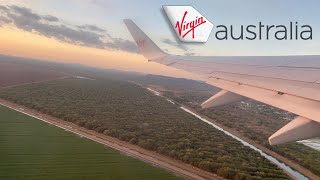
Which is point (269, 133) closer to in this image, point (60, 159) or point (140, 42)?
point (60, 159)

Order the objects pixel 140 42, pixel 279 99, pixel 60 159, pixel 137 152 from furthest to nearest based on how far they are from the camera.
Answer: pixel 137 152 → pixel 60 159 → pixel 140 42 → pixel 279 99

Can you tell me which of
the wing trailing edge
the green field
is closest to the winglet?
the wing trailing edge

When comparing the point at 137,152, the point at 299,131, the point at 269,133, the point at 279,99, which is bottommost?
the point at 269,133

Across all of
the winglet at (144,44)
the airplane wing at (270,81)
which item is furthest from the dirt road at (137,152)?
the airplane wing at (270,81)

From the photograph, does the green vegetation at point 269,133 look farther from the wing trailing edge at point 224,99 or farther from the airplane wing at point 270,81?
the wing trailing edge at point 224,99

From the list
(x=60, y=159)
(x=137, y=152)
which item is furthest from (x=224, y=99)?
(x=137, y=152)


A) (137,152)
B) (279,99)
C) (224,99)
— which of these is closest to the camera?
(279,99)

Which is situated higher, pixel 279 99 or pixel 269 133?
pixel 279 99

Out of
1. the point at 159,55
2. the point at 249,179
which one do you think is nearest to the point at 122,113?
the point at 249,179
